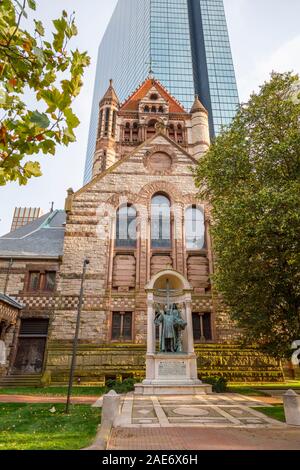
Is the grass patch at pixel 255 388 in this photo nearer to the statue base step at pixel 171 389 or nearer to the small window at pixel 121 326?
the statue base step at pixel 171 389

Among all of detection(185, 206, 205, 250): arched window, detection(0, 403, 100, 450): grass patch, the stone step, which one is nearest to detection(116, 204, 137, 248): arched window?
detection(185, 206, 205, 250): arched window

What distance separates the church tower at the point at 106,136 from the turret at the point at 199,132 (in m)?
9.41

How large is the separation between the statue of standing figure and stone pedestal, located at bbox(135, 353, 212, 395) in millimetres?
680

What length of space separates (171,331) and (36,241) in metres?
13.2

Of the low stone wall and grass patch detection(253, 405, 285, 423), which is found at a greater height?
the low stone wall

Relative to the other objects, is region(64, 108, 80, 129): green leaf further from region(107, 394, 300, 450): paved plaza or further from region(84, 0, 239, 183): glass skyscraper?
region(84, 0, 239, 183): glass skyscraper

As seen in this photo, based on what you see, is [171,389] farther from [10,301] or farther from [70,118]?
[70,118]

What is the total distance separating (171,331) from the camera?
1523 cm

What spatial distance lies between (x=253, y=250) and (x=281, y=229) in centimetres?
188

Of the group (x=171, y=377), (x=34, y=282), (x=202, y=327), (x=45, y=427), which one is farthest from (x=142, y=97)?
(x=45, y=427)

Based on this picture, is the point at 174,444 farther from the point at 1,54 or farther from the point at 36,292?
the point at 36,292

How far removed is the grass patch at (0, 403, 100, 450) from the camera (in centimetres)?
534

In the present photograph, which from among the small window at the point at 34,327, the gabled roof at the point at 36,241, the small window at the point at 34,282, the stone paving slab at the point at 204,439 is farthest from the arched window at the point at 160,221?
the stone paving slab at the point at 204,439

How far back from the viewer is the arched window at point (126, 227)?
863 inches
